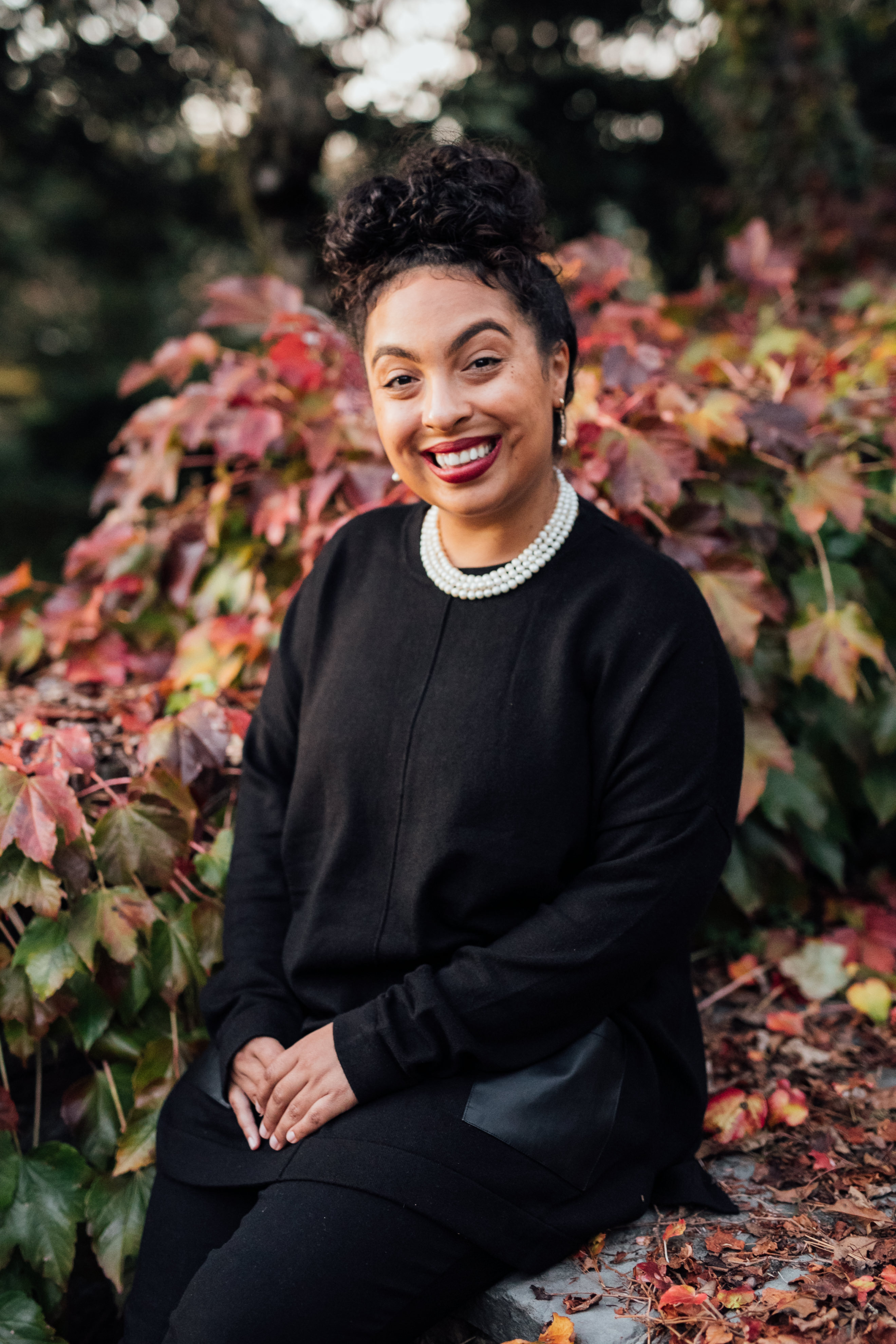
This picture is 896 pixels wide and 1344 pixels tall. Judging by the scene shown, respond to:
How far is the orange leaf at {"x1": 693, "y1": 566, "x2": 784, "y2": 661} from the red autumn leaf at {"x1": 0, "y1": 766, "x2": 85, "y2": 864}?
121 cm

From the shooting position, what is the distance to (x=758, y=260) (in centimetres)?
285

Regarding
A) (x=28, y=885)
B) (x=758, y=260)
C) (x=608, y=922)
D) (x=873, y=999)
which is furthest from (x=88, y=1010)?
(x=758, y=260)

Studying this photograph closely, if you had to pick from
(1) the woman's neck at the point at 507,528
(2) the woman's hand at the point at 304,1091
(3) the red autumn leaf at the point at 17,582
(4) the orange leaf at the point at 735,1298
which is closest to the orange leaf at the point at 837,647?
(1) the woman's neck at the point at 507,528

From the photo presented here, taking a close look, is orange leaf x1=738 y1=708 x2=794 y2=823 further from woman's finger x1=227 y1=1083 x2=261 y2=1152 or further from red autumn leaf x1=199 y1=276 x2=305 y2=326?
red autumn leaf x1=199 y1=276 x2=305 y2=326

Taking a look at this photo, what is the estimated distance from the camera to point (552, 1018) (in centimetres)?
134

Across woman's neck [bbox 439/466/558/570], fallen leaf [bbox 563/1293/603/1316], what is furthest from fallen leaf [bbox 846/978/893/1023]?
woman's neck [bbox 439/466/558/570]

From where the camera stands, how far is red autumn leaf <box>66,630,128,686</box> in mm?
2326

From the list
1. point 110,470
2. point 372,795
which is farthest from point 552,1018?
point 110,470

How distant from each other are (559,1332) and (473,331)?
4.34 ft

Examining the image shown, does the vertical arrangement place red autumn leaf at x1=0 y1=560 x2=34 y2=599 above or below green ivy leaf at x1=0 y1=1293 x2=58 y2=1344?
above

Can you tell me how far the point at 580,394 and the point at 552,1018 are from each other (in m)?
1.31

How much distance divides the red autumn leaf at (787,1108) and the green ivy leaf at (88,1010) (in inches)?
46.5

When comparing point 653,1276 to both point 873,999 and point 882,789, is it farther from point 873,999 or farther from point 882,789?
point 882,789

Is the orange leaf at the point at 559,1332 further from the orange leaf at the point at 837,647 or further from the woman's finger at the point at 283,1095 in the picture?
the orange leaf at the point at 837,647
